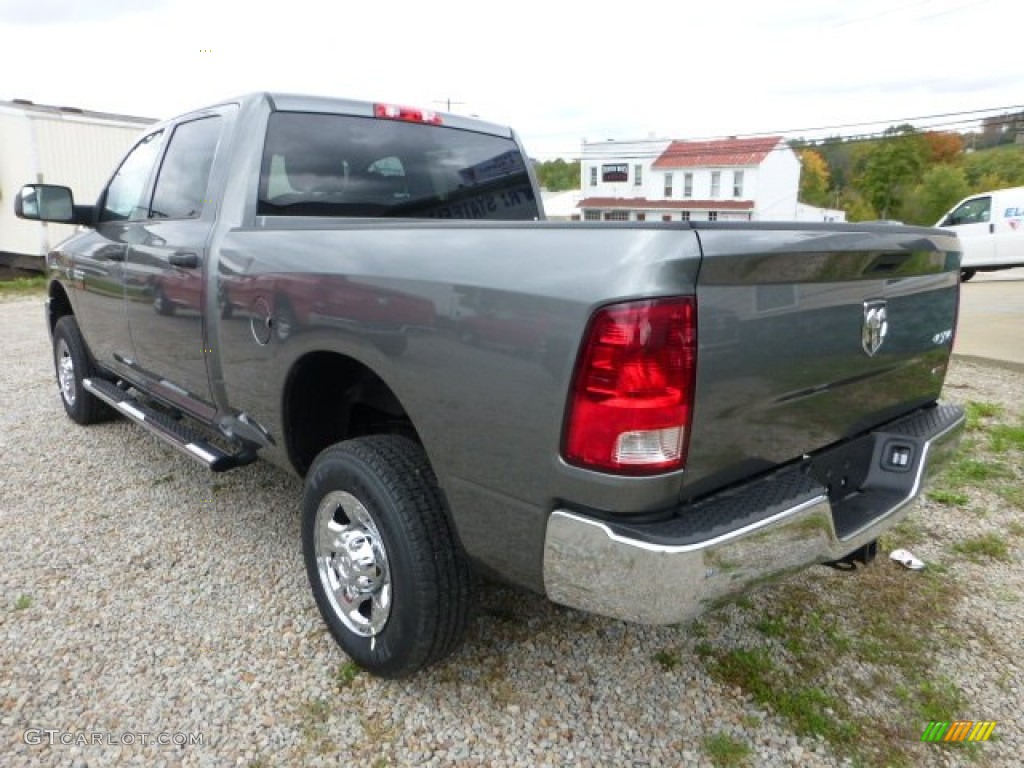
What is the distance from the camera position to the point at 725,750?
2076 mm

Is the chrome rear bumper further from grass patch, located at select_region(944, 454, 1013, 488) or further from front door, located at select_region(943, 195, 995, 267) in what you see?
front door, located at select_region(943, 195, 995, 267)

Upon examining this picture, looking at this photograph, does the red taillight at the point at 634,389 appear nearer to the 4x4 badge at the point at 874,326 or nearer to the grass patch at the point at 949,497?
the 4x4 badge at the point at 874,326

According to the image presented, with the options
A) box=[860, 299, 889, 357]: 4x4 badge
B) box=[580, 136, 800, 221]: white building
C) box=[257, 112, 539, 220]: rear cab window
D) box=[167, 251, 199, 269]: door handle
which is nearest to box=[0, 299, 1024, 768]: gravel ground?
box=[860, 299, 889, 357]: 4x4 badge

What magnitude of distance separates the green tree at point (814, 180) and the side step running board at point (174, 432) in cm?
7624

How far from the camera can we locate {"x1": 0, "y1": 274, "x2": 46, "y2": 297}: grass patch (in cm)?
1454

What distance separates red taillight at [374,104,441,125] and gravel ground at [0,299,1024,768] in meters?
2.01

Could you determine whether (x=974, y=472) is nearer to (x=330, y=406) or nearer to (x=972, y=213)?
(x=330, y=406)

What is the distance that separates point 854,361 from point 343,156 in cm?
219

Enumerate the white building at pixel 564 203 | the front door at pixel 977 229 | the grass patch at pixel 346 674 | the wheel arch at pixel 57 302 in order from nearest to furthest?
the grass patch at pixel 346 674 → the wheel arch at pixel 57 302 → the front door at pixel 977 229 → the white building at pixel 564 203

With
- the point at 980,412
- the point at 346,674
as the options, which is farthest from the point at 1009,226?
the point at 346,674

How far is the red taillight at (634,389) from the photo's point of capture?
157cm

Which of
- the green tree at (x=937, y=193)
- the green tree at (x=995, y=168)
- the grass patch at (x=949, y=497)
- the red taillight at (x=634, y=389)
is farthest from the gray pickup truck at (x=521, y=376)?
the green tree at (x=995, y=168)

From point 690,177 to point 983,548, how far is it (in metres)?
42.3

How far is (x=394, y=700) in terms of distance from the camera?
228cm
